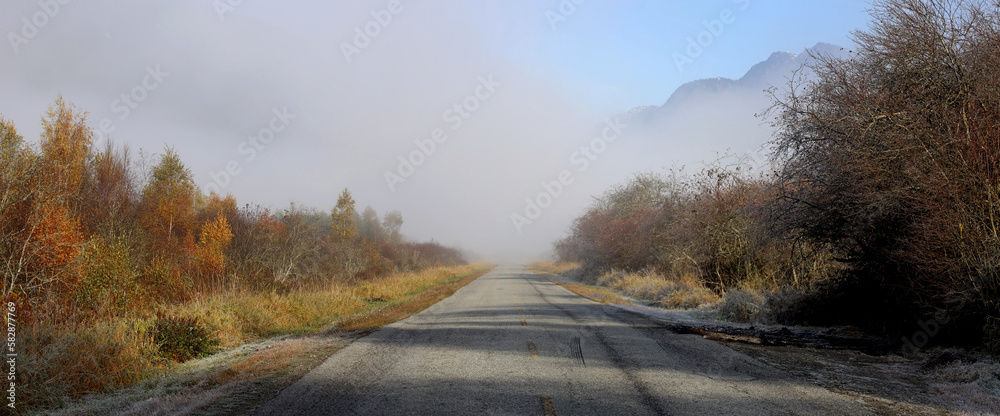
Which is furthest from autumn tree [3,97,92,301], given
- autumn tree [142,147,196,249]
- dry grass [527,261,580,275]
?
dry grass [527,261,580,275]

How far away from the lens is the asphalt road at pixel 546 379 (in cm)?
470

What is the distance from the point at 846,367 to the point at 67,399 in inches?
413

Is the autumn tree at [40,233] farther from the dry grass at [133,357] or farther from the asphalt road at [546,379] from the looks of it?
the asphalt road at [546,379]

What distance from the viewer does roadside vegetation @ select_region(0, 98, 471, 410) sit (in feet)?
21.4

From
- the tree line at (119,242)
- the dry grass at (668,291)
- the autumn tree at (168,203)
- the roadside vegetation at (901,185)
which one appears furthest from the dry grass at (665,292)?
the autumn tree at (168,203)

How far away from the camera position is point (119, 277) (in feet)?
40.2

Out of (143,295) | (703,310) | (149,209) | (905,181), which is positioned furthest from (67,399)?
(149,209)

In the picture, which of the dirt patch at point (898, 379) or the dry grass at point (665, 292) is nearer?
the dirt patch at point (898, 379)

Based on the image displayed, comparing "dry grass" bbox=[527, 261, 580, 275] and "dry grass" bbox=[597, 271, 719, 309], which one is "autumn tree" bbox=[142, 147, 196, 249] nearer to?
"dry grass" bbox=[597, 271, 719, 309]

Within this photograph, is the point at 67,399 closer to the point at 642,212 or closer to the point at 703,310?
the point at 703,310

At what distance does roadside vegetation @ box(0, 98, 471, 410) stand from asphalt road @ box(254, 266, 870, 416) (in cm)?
292

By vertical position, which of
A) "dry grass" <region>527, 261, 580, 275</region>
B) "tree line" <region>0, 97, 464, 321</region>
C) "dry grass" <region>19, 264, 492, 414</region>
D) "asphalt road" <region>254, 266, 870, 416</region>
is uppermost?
"tree line" <region>0, 97, 464, 321</region>

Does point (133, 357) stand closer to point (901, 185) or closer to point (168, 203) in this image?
point (901, 185)

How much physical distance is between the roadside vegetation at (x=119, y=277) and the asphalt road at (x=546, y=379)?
2.92m
